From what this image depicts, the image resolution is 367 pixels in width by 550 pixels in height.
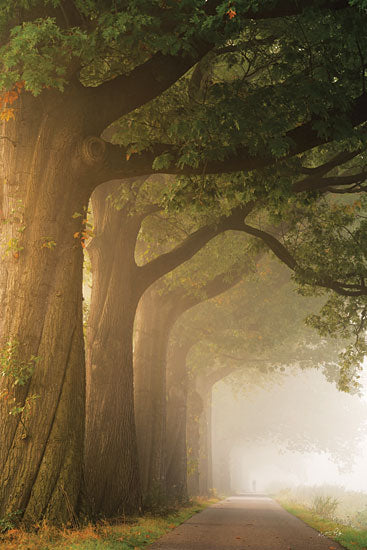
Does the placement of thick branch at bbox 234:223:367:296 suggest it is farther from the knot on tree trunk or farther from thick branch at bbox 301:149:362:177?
the knot on tree trunk

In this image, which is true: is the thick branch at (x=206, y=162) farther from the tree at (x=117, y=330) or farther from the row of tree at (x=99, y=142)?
the tree at (x=117, y=330)

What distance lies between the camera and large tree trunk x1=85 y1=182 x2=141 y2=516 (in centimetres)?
1092

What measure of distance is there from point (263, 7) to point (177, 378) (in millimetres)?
16635

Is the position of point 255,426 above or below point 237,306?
below

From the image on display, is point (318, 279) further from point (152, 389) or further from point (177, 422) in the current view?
point (177, 422)

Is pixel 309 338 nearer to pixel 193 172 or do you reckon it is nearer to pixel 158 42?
pixel 193 172

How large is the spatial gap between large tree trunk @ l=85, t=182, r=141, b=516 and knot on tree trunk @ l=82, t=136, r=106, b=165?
4.69 meters

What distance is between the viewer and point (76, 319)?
27.1 ft

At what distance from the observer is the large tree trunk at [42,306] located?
23.4 ft

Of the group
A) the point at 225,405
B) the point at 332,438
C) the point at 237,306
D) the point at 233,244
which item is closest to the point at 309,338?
the point at 237,306

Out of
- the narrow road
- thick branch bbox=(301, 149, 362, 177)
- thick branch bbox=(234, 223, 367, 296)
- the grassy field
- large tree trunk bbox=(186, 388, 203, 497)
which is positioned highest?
thick branch bbox=(301, 149, 362, 177)

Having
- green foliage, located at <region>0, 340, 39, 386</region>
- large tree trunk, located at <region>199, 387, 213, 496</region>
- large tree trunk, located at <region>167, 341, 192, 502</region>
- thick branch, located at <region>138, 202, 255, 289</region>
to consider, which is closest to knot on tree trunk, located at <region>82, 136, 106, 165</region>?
green foliage, located at <region>0, 340, 39, 386</region>

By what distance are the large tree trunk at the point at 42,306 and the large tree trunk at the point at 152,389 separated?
6.08 metres

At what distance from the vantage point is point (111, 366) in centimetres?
1192
